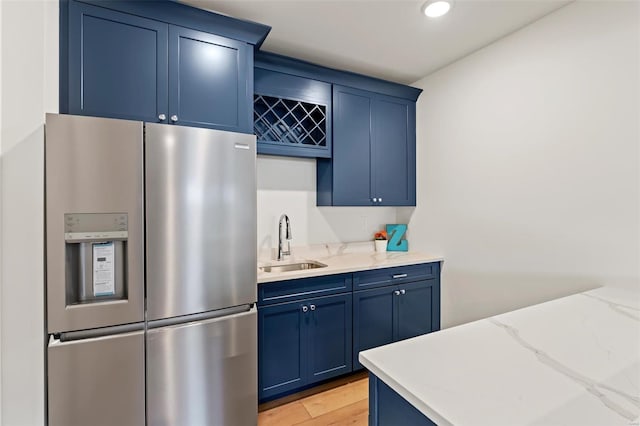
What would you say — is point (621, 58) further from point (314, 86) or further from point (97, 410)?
point (97, 410)

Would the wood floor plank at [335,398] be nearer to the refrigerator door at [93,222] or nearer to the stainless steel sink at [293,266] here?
the stainless steel sink at [293,266]

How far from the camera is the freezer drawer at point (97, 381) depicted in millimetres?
1257

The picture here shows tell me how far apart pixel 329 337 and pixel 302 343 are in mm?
213

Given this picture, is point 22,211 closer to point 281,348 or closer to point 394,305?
point 281,348

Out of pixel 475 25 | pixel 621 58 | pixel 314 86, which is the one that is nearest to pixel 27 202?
pixel 314 86

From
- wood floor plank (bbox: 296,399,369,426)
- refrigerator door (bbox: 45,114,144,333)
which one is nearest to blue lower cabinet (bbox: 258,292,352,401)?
wood floor plank (bbox: 296,399,369,426)

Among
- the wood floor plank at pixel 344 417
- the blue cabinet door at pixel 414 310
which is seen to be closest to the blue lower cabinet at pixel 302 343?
the wood floor plank at pixel 344 417

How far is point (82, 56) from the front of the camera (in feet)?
4.81

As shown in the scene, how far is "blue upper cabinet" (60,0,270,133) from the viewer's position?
4.80 feet

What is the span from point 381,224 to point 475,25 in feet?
5.87

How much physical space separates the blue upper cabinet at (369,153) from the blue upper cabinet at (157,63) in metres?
0.91

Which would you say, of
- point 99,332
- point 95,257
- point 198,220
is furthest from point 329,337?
point 95,257

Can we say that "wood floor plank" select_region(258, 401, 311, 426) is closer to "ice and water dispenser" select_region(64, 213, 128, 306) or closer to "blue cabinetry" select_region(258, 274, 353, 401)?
"blue cabinetry" select_region(258, 274, 353, 401)

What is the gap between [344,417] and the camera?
1.89 meters
